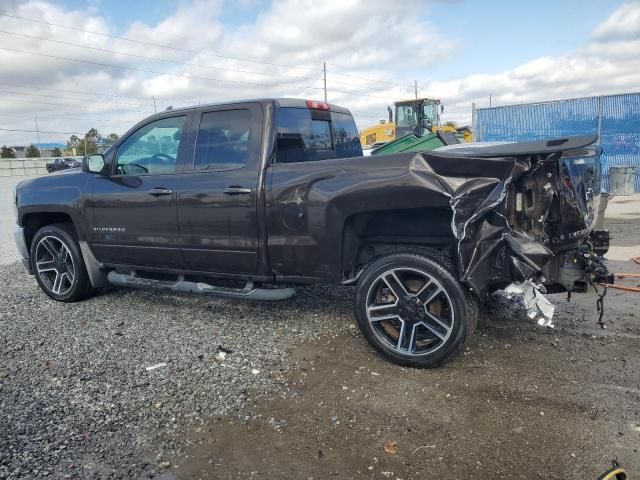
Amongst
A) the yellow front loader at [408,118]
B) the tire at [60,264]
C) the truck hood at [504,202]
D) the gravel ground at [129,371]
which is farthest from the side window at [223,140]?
the yellow front loader at [408,118]

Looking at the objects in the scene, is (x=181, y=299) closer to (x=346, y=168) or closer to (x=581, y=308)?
(x=346, y=168)

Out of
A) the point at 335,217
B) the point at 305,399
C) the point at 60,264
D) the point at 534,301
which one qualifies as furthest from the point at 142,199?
the point at 534,301

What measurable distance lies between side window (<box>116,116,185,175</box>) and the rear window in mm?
1029

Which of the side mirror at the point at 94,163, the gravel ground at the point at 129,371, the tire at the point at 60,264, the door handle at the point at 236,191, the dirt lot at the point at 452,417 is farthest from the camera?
the tire at the point at 60,264

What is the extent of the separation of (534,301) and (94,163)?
4.16 m

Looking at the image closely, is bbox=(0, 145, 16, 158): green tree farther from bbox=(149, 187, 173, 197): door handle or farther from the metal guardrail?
bbox=(149, 187, 173, 197): door handle

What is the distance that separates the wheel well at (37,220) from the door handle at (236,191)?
244cm

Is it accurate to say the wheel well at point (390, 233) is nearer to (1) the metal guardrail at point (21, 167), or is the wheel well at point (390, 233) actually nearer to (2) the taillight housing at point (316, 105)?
(2) the taillight housing at point (316, 105)

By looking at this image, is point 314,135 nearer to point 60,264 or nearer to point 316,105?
point 316,105

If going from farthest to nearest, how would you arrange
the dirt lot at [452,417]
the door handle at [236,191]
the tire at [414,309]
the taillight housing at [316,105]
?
the taillight housing at [316,105] < the door handle at [236,191] < the tire at [414,309] < the dirt lot at [452,417]

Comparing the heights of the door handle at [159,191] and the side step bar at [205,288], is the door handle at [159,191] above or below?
above

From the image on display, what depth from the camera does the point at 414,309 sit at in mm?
3756

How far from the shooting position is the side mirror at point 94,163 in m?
5.08

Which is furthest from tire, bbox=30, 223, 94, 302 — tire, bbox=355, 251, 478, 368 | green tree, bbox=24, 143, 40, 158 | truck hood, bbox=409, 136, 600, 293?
green tree, bbox=24, 143, 40, 158
